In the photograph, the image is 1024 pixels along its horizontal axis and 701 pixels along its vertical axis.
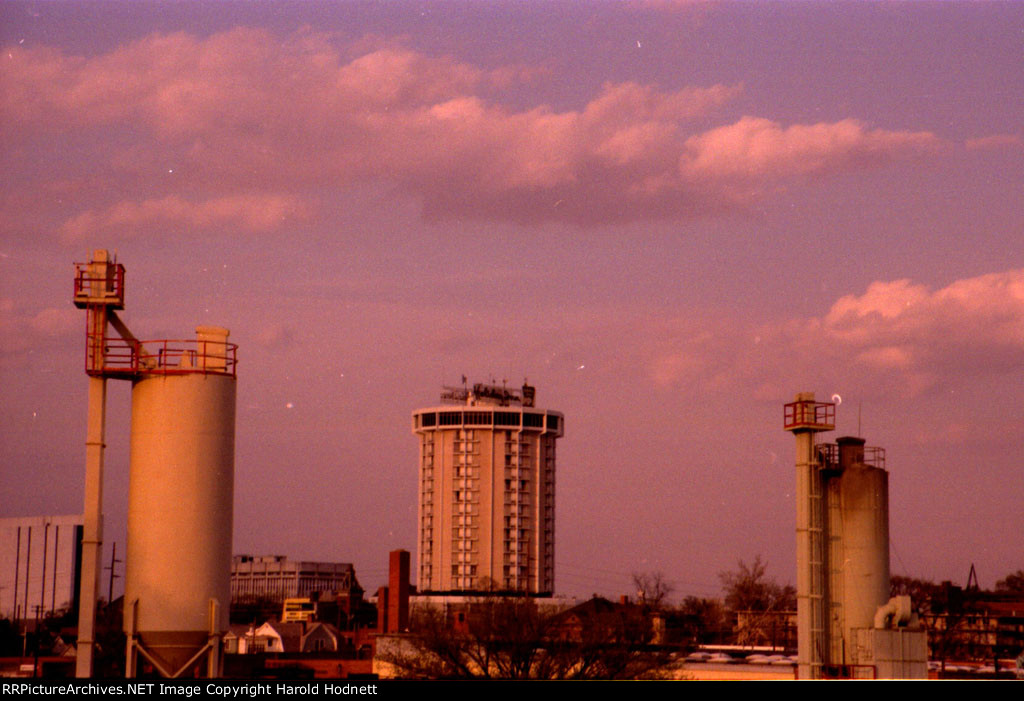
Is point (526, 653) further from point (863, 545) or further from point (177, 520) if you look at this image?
point (177, 520)

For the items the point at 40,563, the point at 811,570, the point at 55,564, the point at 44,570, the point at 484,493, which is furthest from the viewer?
the point at 484,493

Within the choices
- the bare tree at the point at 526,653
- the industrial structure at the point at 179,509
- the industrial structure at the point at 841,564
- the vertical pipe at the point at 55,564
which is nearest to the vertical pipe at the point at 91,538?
the industrial structure at the point at 179,509

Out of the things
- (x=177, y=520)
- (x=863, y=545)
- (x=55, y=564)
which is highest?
(x=177, y=520)

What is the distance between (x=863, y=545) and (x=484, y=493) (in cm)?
11904

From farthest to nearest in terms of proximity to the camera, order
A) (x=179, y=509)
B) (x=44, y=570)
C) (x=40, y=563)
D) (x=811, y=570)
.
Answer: (x=44, y=570) < (x=40, y=563) < (x=811, y=570) < (x=179, y=509)

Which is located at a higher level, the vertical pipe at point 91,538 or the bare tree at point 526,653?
the vertical pipe at point 91,538

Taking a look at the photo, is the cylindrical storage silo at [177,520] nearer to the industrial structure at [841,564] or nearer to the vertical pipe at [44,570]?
the industrial structure at [841,564]

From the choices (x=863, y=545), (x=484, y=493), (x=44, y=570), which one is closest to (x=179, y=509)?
(x=863, y=545)

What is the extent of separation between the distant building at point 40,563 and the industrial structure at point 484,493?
62.2 m

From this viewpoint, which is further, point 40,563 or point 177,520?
point 40,563

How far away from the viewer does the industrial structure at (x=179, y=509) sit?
25516mm

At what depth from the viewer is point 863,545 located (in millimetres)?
43500

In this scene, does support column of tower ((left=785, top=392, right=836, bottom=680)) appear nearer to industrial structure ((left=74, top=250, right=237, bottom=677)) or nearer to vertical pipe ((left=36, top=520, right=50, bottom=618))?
industrial structure ((left=74, top=250, right=237, bottom=677))

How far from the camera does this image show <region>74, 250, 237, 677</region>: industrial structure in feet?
83.7
